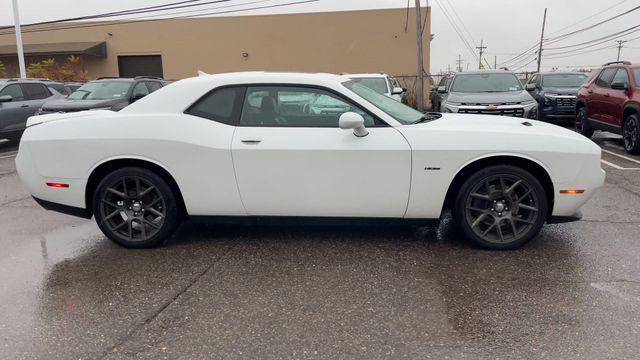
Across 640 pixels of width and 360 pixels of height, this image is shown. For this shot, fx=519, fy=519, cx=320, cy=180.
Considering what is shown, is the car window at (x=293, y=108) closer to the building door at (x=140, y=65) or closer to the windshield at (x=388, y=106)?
the windshield at (x=388, y=106)

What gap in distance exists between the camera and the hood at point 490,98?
10422mm

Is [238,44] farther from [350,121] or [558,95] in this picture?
[350,121]

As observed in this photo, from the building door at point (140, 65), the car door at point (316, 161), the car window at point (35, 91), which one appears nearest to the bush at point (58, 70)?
the building door at point (140, 65)

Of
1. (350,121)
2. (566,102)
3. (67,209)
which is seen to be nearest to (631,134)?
(566,102)

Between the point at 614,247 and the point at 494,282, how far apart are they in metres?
1.49

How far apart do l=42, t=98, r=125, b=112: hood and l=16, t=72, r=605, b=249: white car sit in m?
7.28

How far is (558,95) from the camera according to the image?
46.3 feet

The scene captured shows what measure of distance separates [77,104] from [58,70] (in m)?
18.6

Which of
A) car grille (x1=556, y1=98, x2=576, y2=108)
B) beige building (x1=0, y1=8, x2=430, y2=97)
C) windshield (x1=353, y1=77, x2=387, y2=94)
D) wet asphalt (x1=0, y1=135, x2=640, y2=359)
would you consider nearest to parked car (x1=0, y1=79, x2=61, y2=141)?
wet asphalt (x1=0, y1=135, x2=640, y2=359)

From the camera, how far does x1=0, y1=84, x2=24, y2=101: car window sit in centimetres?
1244

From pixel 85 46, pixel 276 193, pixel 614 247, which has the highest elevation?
pixel 85 46

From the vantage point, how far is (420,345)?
9.87 ft

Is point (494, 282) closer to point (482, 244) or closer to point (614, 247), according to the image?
point (482, 244)

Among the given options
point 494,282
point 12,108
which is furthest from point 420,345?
point 12,108
